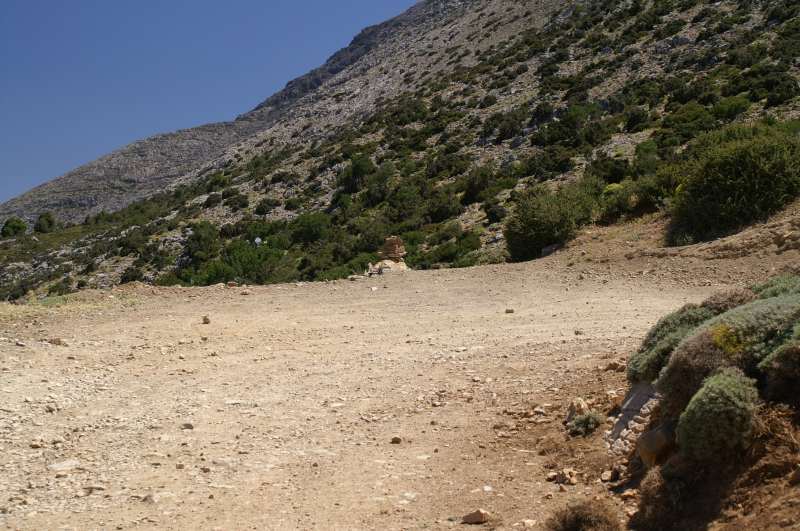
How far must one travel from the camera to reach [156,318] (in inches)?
514

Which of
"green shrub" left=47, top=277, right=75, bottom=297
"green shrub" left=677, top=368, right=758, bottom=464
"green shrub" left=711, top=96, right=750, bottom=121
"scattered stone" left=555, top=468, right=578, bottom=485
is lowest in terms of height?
"scattered stone" left=555, top=468, right=578, bottom=485

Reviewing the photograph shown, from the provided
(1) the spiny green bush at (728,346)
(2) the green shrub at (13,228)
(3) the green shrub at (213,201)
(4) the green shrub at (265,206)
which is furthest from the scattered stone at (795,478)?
(2) the green shrub at (13,228)

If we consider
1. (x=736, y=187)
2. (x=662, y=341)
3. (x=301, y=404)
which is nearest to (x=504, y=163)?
(x=736, y=187)

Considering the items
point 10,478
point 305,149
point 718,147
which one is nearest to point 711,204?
point 718,147

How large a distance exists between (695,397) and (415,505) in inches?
85.1

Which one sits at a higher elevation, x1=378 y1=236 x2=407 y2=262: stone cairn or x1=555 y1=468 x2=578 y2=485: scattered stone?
x1=378 y1=236 x2=407 y2=262: stone cairn

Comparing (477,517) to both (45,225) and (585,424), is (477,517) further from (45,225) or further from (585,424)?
(45,225)

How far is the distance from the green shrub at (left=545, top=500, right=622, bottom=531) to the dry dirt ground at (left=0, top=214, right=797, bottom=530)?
0.95 feet

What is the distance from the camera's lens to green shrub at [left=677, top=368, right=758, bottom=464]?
14.6ft

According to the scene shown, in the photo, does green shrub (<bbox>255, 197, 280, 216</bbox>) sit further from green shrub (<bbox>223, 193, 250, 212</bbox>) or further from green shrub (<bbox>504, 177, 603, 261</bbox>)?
green shrub (<bbox>504, 177, 603, 261</bbox>)

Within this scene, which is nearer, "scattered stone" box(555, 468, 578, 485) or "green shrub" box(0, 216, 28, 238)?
"scattered stone" box(555, 468, 578, 485)

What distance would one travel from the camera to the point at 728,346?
5.16m

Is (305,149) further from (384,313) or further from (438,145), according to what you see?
(384,313)

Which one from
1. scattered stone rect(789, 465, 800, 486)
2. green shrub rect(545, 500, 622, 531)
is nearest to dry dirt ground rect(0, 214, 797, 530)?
green shrub rect(545, 500, 622, 531)
